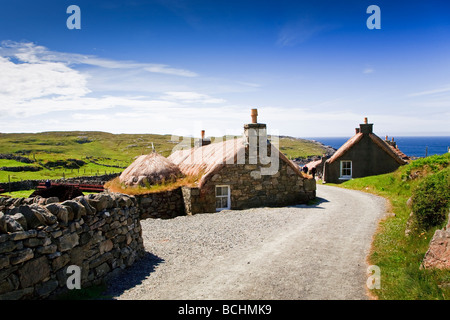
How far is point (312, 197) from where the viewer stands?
19.7 metres

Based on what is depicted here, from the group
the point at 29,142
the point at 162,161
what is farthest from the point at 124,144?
the point at 162,161

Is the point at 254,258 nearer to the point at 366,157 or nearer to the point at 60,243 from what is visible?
the point at 60,243

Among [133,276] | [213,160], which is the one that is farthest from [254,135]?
[133,276]

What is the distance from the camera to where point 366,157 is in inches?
1210

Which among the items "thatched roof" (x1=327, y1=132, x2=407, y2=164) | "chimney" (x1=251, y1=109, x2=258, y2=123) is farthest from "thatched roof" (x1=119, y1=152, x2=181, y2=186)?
A: "thatched roof" (x1=327, y1=132, x2=407, y2=164)

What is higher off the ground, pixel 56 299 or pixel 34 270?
pixel 34 270

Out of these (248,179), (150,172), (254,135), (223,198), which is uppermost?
(254,135)

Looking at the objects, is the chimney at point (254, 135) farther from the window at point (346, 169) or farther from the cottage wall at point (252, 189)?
the window at point (346, 169)

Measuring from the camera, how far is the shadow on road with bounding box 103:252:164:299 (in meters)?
7.47

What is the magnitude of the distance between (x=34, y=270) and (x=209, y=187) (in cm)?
1193

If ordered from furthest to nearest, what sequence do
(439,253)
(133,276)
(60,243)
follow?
(133,276), (439,253), (60,243)

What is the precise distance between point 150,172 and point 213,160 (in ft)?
12.6

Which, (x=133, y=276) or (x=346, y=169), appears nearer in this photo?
(x=133, y=276)
